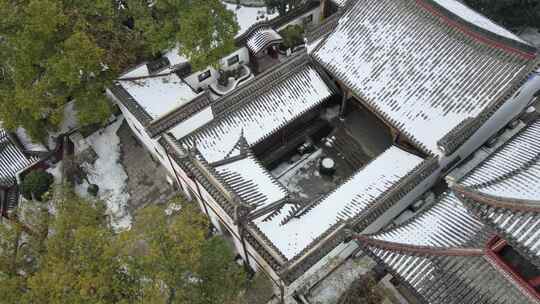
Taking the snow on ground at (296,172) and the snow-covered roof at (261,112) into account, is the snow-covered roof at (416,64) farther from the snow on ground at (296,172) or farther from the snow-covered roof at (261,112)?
the snow on ground at (296,172)

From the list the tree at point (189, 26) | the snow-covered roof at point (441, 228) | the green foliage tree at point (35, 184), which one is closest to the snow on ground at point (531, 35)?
the snow-covered roof at point (441, 228)

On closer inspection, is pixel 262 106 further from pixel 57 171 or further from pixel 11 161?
pixel 11 161

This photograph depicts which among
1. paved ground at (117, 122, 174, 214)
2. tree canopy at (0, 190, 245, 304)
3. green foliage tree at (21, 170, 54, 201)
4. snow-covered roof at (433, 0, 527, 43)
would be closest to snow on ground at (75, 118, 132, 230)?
paved ground at (117, 122, 174, 214)

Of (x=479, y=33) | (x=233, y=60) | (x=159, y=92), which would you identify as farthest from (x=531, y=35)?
(x=159, y=92)

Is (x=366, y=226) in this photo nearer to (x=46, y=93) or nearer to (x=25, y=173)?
(x=46, y=93)

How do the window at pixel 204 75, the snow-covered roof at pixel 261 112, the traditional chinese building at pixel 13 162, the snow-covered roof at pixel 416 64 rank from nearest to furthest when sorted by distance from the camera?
the snow-covered roof at pixel 416 64, the snow-covered roof at pixel 261 112, the traditional chinese building at pixel 13 162, the window at pixel 204 75

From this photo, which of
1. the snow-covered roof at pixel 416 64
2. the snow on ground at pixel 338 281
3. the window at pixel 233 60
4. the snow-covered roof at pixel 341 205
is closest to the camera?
the snow-covered roof at pixel 341 205
